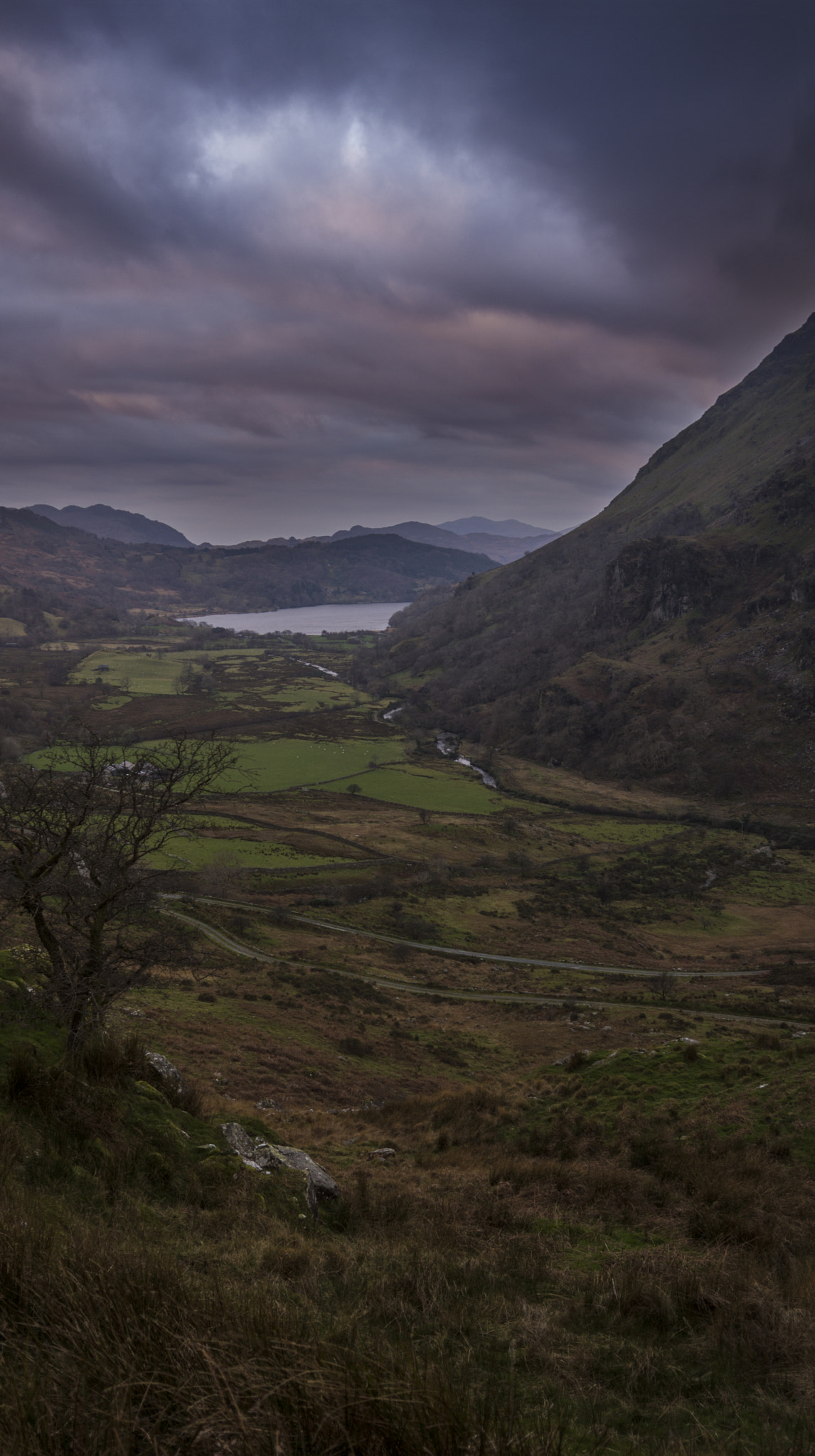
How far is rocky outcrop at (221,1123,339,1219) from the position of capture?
10.7 metres

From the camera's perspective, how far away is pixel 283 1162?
442 inches

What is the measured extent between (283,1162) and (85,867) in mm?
6259

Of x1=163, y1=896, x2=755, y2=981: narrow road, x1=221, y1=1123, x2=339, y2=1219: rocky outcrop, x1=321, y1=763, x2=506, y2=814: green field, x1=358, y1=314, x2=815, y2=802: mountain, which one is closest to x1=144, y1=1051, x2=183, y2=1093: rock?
x1=221, y1=1123, x2=339, y2=1219: rocky outcrop

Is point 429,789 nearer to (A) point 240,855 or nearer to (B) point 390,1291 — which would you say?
(A) point 240,855

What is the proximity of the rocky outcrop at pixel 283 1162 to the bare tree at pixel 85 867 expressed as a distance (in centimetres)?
371

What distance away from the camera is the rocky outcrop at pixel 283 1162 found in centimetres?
1073

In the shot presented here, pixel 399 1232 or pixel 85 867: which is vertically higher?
pixel 85 867

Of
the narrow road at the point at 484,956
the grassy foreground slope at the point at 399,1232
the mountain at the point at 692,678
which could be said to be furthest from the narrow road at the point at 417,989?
the mountain at the point at 692,678

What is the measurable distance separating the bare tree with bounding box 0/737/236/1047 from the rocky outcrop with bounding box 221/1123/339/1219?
3.71m

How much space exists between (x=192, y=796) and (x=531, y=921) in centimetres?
5964

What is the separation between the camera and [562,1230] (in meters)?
9.55

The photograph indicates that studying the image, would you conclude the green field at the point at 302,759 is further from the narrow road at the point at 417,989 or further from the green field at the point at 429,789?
the narrow road at the point at 417,989

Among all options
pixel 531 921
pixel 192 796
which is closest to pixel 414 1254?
pixel 192 796

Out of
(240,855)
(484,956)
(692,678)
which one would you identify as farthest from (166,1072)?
(692,678)
